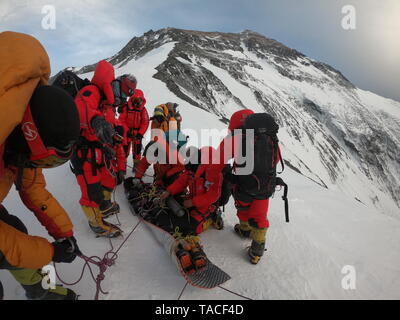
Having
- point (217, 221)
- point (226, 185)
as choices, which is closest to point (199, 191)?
point (226, 185)

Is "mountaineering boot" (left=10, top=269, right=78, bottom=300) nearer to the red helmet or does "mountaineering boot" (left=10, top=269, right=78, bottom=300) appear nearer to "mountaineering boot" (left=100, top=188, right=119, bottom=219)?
"mountaineering boot" (left=100, top=188, right=119, bottom=219)

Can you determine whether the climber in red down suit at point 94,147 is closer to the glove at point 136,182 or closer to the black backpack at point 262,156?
the glove at point 136,182

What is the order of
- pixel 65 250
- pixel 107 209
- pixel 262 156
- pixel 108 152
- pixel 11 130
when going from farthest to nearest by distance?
1. pixel 107 209
2. pixel 108 152
3. pixel 262 156
4. pixel 65 250
5. pixel 11 130

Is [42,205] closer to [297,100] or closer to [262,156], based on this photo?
[262,156]

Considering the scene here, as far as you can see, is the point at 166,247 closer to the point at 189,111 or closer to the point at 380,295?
the point at 380,295

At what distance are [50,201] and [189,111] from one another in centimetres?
900

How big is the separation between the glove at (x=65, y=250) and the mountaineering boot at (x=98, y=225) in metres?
1.07

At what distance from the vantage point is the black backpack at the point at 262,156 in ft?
9.30

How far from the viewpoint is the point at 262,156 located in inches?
112

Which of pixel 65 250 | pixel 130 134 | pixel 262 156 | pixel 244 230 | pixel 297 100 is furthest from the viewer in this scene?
pixel 297 100

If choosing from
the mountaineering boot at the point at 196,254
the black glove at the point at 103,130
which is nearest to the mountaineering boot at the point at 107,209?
the black glove at the point at 103,130

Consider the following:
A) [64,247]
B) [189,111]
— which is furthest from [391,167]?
[64,247]

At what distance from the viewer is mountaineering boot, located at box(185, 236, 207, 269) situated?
2.70 m

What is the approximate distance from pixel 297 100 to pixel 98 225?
149 feet
